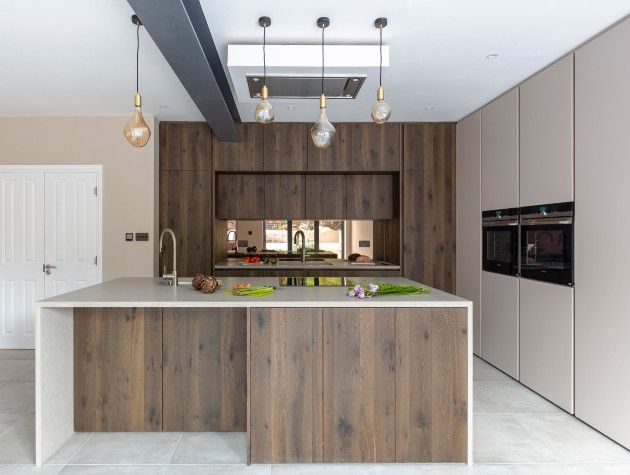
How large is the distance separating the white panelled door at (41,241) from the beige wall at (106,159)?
0.49ft

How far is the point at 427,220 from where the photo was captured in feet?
17.4

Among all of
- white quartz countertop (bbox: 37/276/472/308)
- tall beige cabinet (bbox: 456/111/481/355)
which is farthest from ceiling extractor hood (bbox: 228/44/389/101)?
tall beige cabinet (bbox: 456/111/481/355)

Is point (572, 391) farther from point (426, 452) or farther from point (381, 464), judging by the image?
point (381, 464)

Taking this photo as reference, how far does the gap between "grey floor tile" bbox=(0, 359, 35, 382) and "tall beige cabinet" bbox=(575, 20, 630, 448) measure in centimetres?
427

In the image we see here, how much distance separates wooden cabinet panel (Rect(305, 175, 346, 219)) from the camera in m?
5.55

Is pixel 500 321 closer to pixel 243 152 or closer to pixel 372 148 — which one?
pixel 372 148

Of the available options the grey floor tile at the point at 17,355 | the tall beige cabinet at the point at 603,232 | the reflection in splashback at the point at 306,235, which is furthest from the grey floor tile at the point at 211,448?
the reflection in splashback at the point at 306,235

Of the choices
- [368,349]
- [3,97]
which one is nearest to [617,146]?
[368,349]

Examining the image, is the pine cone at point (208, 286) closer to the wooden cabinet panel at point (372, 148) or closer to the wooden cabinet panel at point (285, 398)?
the wooden cabinet panel at point (285, 398)

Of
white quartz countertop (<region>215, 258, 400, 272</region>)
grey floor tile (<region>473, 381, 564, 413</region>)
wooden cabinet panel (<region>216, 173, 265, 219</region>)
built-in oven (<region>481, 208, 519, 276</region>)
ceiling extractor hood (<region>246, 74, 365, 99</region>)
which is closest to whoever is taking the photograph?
ceiling extractor hood (<region>246, 74, 365, 99</region>)

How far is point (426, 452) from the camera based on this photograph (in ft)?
8.16

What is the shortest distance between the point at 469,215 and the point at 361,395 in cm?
295

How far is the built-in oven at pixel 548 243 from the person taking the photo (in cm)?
319

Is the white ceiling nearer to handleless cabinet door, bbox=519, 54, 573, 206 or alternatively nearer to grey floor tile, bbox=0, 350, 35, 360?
handleless cabinet door, bbox=519, 54, 573, 206
